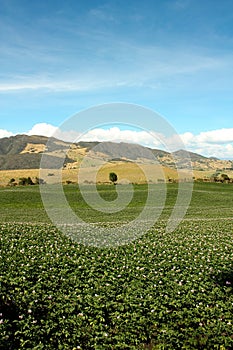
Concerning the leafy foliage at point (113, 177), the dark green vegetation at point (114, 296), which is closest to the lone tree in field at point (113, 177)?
the leafy foliage at point (113, 177)

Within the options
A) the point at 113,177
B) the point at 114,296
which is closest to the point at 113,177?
the point at 113,177

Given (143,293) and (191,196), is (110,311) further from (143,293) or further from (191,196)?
(191,196)

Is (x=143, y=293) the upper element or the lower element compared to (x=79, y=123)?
lower

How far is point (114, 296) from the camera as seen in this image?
1220 cm

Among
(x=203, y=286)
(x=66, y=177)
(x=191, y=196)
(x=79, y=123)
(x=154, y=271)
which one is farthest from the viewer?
(x=66, y=177)

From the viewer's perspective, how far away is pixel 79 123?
792 inches

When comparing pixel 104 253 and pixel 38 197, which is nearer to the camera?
pixel 104 253

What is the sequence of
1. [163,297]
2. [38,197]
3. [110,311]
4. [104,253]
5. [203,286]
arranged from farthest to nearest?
[38,197] → [104,253] → [203,286] → [163,297] → [110,311]

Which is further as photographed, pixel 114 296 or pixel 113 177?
pixel 113 177

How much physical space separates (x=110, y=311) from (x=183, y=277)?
12.0ft

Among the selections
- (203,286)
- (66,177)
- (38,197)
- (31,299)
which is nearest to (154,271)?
(203,286)

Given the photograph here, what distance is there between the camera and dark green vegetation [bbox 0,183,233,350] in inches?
398

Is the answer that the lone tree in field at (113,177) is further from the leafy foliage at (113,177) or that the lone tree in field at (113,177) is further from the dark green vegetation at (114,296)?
the dark green vegetation at (114,296)

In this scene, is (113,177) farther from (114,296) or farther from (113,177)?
(114,296)
